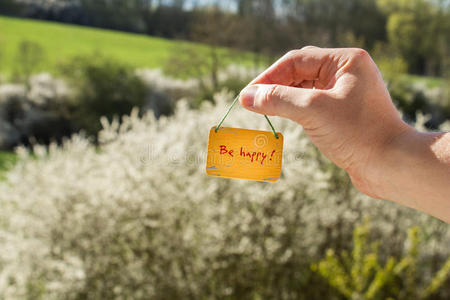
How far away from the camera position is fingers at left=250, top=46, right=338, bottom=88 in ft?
3.43

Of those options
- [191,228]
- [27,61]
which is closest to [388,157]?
[191,228]

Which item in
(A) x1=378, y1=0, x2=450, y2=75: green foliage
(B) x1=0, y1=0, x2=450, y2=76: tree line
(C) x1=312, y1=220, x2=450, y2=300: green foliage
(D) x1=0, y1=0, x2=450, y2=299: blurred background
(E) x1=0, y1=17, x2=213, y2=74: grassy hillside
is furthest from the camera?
(E) x1=0, y1=17, x2=213, y2=74: grassy hillside

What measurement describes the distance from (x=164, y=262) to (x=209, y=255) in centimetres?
37

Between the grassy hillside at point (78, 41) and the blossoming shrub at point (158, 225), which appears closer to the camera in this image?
the blossoming shrub at point (158, 225)

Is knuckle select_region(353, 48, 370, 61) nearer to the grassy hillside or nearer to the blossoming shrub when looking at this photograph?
the blossoming shrub

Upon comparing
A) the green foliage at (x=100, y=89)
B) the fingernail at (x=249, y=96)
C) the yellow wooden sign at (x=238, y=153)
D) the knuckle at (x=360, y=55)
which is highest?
the knuckle at (x=360, y=55)

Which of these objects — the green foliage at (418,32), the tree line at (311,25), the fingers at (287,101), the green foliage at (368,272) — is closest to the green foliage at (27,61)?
the tree line at (311,25)

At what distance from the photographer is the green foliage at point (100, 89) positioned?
12.7 meters

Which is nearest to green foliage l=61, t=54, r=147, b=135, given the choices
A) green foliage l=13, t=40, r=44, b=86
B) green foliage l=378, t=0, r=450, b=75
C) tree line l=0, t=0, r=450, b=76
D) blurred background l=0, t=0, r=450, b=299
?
green foliage l=13, t=40, r=44, b=86

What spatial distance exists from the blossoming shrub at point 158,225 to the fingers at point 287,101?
178cm

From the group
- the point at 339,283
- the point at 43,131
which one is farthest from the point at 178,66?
the point at 339,283

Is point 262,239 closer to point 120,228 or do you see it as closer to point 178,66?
point 120,228

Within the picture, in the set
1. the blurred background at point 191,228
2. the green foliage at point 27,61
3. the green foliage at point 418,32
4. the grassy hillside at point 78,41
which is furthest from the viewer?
the grassy hillside at point 78,41

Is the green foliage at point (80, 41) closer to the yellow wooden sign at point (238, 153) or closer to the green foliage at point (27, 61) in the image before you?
the green foliage at point (27, 61)
